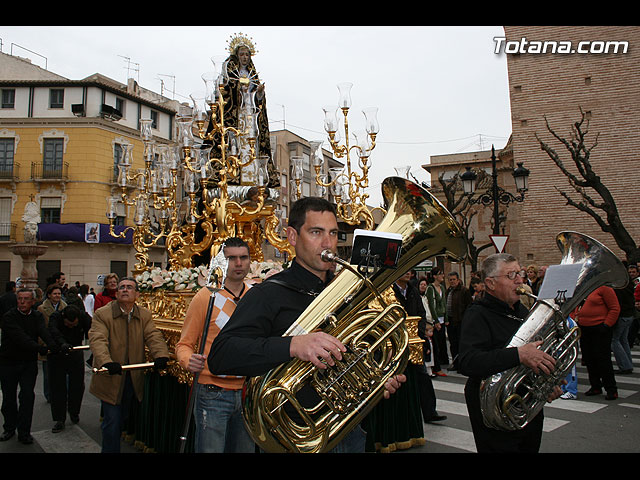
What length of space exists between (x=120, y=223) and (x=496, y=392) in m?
30.7

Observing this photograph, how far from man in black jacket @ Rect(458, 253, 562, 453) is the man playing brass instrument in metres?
0.81

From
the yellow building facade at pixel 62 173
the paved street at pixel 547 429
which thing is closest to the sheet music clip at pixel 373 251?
the paved street at pixel 547 429

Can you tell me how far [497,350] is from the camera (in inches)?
109

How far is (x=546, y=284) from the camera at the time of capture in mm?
2955

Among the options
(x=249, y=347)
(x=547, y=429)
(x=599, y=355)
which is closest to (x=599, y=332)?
(x=599, y=355)

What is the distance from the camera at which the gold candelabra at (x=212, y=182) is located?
574 cm

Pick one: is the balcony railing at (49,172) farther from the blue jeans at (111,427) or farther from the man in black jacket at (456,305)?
the blue jeans at (111,427)

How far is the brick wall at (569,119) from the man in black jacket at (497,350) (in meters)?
19.5

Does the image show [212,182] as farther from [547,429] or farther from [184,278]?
[547,429]

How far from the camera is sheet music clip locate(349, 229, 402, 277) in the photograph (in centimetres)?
196

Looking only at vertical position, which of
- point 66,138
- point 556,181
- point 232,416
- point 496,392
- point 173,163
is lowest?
point 232,416

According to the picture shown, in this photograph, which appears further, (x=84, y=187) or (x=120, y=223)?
(x=120, y=223)
